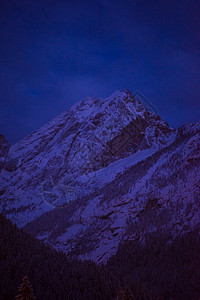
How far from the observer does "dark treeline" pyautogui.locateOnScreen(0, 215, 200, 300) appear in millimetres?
44219

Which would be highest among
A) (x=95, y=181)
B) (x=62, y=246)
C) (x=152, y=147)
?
(x=152, y=147)

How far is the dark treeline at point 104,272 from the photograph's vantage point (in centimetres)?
4422

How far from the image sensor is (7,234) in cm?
5672

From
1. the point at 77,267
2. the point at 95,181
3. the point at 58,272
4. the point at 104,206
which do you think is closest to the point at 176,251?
the point at 77,267

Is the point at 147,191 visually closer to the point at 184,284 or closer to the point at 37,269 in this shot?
the point at 184,284

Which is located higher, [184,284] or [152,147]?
[152,147]

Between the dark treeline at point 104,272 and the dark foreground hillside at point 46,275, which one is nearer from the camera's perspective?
the dark foreground hillside at point 46,275

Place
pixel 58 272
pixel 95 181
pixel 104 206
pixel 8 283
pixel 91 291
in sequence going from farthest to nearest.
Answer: pixel 95 181, pixel 104 206, pixel 58 272, pixel 91 291, pixel 8 283

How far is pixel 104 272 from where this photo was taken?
54406mm

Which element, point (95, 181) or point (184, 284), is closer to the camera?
point (184, 284)

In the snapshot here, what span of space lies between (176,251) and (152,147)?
121 meters

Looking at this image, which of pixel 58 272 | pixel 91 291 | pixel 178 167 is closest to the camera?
pixel 91 291

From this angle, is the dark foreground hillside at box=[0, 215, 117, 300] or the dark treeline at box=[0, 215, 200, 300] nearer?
the dark foreground hillside at box=[0, 215, 117, 300]

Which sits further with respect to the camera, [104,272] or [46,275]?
[104,272]
